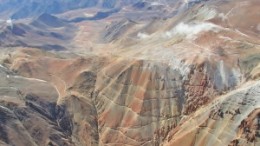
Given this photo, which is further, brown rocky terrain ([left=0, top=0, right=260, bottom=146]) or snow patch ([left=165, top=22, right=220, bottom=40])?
snow patch ([left=165, top=22, right=220, bottom=40])

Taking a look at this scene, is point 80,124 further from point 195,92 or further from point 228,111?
point 228,111

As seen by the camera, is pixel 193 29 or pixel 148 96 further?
pixel 193 29

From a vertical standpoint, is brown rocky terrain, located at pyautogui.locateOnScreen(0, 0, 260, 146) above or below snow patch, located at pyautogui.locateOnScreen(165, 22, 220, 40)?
below

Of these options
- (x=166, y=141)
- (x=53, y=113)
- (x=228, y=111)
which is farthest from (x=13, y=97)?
(x=228, y=111)

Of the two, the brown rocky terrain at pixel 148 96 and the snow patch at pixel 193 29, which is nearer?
the brown rocky terrain at pixel 148 96

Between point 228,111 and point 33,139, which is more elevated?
→ point 228,111

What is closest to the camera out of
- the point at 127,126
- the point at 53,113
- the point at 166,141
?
the point at 166,141

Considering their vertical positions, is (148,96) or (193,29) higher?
(193,29)

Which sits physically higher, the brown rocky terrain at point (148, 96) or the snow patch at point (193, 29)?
the snow patch at point (193, 29)
